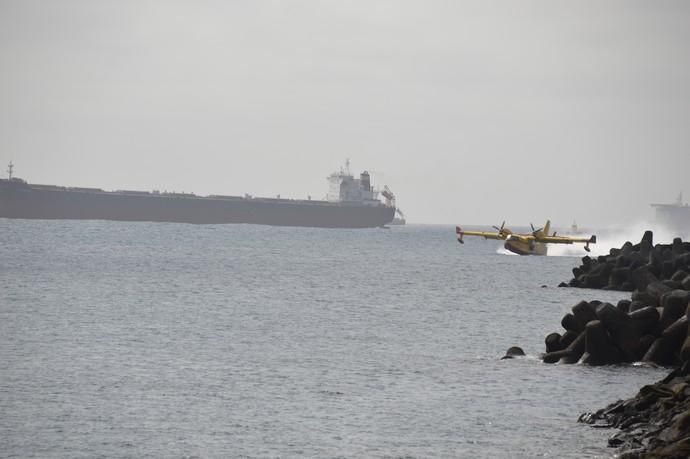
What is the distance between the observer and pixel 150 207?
177 metres

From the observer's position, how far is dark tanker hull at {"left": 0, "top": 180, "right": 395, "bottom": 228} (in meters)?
167

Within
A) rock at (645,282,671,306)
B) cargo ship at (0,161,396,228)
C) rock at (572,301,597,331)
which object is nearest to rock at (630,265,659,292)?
rock at (645,282,671,306)

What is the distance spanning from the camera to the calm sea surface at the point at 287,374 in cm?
2175

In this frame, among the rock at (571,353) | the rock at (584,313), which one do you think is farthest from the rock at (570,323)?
the rock at (571,353)

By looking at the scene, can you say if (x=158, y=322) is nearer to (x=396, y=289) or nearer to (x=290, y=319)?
(x=290, y=319)

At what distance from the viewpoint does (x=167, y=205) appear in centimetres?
17962

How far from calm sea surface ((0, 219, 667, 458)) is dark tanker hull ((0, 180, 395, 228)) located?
345 feet

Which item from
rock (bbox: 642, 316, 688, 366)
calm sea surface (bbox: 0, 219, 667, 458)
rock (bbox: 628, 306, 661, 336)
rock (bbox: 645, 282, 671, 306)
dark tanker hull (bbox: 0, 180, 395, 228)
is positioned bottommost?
calm sea surface (bbox: 0, 219, 667, 458)

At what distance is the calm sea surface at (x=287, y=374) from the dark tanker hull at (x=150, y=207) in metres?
105

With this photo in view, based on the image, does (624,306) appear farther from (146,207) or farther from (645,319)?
(146,207)

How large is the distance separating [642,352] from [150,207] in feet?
501

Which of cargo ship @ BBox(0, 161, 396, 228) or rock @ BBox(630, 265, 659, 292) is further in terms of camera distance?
cargo ship @ BBox(0, 161, 396, 228)

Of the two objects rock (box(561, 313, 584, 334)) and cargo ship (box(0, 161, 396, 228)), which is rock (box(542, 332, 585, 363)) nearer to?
rock (box(561, 313, 584, 334))

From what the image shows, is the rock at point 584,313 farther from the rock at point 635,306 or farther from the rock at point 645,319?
the rock at point 635,306
